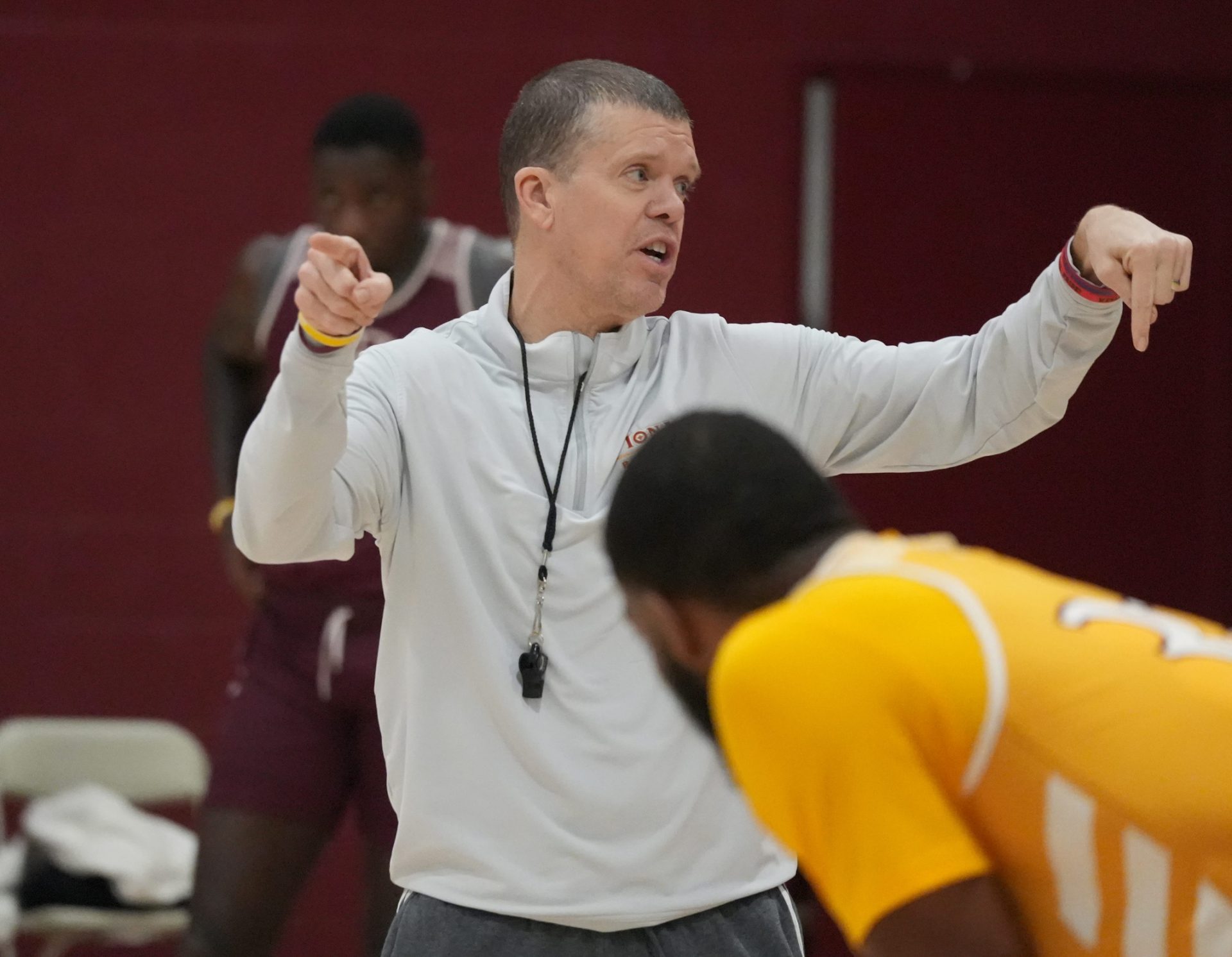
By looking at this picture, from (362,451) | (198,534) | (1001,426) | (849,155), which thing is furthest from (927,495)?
(362,451)

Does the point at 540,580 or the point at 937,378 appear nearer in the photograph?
the point at 540,580

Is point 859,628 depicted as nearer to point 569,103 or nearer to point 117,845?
point 569,103

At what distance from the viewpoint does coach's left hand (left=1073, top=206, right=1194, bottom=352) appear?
2.24 meters

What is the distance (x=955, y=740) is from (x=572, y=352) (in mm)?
1143

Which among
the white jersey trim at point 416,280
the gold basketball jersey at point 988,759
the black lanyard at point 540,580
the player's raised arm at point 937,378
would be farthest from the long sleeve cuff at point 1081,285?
the white jersey trim at point 416,280

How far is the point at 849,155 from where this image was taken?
19.3ft

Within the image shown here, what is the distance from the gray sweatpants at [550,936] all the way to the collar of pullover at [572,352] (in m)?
0.74

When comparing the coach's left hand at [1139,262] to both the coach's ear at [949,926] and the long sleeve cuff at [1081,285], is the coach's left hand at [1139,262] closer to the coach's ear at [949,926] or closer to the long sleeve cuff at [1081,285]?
the long sleeve cuff at [1081,285]

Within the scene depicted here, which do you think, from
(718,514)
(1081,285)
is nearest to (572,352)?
(1081,285)

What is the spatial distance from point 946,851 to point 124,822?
3703 millimetres

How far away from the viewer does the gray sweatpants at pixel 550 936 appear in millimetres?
2359

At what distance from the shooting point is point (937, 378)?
2594 mm

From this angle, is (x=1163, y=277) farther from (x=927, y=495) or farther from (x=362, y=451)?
(x=927, y=495)

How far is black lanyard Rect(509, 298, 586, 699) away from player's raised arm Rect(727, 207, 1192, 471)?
A: 304mm
